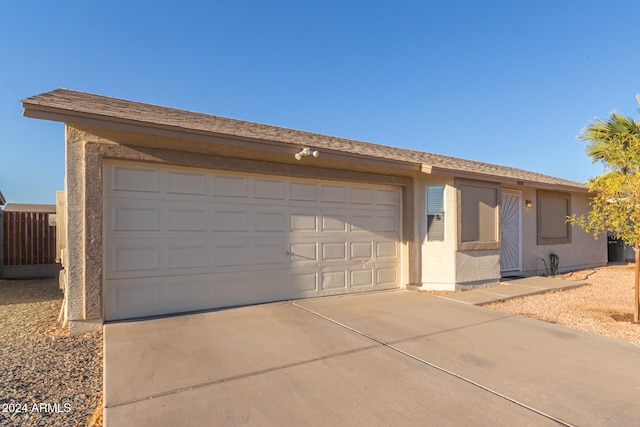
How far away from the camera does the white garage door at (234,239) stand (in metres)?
5.55

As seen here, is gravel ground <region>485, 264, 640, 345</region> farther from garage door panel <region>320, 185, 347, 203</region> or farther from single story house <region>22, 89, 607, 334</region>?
garage door panel <region>320, 185, 347, 203</region>

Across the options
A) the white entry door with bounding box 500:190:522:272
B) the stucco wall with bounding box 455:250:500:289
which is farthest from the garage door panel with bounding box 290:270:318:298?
the white entry door with bounding box 500:190:522:272

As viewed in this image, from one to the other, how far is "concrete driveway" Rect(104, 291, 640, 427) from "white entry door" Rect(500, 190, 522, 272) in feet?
16.5

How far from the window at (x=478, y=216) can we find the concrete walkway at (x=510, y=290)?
3.48ft

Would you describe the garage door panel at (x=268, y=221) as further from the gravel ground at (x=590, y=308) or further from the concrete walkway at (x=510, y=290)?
the gravel ground at (x=590, y=308)

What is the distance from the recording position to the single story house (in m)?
5.11

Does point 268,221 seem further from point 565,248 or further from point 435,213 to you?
point 565,248

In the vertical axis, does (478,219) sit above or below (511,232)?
A: above

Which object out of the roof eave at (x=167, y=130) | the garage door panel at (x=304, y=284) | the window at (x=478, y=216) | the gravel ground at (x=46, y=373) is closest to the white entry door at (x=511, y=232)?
the window at (x=478, y=216)

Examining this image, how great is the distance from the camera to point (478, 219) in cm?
858

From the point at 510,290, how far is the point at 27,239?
48.6ft

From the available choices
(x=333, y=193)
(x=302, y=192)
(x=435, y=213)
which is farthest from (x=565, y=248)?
(x=302, y=192)

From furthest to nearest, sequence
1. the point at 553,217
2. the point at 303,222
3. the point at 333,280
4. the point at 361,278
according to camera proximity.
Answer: the point at 553,217 < the point at 361,278 < the point at 333,280 < the point at 303,222

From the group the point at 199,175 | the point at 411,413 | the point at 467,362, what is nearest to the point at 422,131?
the point at 199,175
